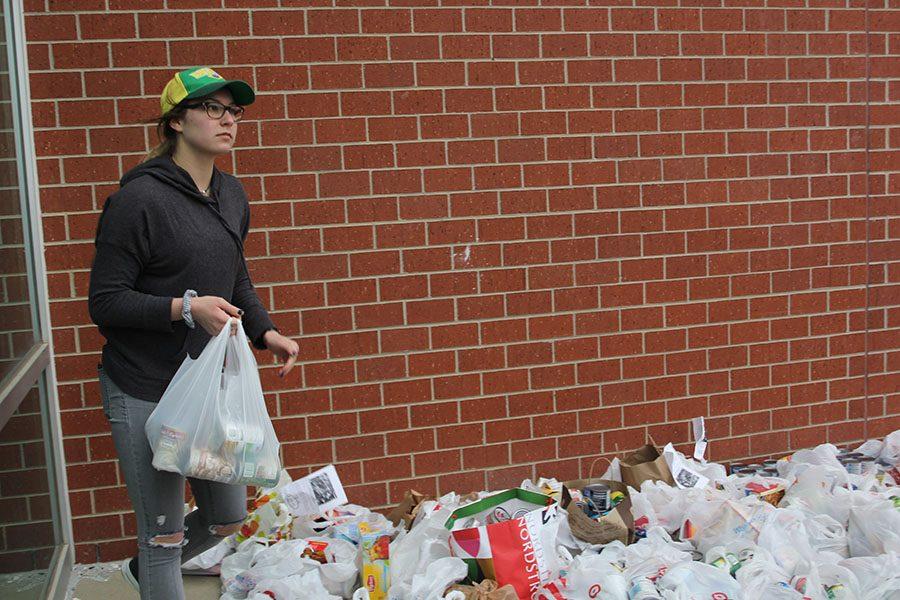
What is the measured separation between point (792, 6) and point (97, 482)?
4.40 m

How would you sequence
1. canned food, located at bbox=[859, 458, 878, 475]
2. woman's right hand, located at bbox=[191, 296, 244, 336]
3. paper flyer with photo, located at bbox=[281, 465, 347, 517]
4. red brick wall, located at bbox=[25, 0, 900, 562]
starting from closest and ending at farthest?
woman's right hand, located at bbox=[191, 296, 244, 336] < red brick wall, located at bbox=[25, 0, 900, 562] < paper flyer with photo, located at bbox=[281, 465, 347, 517] < canned food, located at bbox=[859, 458, 878, 475]

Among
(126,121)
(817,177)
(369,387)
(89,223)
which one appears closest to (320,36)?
(126,121)

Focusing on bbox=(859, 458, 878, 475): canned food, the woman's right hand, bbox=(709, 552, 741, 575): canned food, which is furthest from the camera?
bbox=(859, 458, 878, 475): canned food

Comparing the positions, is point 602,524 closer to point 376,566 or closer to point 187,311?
point 376,566

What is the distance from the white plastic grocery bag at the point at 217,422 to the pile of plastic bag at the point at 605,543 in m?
1.03

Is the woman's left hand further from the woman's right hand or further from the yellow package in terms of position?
the yellow package

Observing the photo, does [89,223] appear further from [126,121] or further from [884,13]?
[884,13]

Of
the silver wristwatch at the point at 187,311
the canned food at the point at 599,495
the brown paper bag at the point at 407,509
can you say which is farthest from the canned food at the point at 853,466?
the silver wristwatch at the point at 187,311

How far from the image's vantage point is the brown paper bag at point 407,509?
4.68 meters

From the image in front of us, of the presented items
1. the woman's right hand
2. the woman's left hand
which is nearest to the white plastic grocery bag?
the woman's right hand

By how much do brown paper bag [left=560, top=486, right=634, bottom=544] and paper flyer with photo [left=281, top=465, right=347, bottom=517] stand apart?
1.12 m

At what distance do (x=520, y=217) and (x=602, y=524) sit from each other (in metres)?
1.64

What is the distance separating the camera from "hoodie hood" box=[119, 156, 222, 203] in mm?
3156

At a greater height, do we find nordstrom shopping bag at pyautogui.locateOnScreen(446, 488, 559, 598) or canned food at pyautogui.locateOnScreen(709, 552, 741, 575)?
nordstrom shopping bag at pyautogui.locateOnScreen(446, 488, 559, 598)
